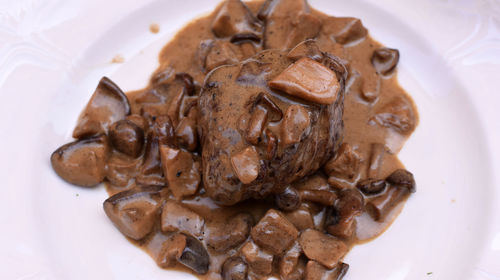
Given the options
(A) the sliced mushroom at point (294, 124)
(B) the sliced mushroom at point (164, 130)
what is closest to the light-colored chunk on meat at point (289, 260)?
(A) the sliced mushroom at point (294, 124)

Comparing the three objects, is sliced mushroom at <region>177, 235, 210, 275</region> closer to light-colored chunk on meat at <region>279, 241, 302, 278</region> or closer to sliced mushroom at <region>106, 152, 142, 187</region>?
light-colored chunk on meat at <region>279, 241, 302, 278</region>

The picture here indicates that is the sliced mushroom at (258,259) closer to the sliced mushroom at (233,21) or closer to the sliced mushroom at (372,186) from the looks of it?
the sliced mushroom at (372,186)

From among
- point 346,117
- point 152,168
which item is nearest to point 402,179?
point 346,117

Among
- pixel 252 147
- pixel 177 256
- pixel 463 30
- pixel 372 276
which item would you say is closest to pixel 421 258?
pixel 372 276

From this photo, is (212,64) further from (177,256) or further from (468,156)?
(468,156)

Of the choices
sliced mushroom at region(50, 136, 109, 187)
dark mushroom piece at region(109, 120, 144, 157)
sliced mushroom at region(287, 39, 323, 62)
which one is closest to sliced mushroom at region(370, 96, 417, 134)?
sliced mushroom at region(287, 39, 323, 62)

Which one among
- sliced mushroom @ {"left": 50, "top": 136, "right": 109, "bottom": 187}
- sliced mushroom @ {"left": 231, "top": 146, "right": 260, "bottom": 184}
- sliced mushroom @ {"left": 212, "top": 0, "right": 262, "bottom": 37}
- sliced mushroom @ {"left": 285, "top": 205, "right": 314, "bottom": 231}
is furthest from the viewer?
sliced mushroom @ {"left": 212, "top": 0, "right": 262, "bottom": 37}
